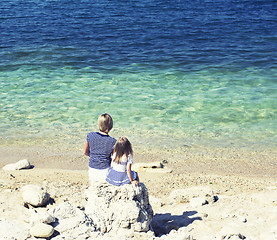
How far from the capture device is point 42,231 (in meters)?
4.94

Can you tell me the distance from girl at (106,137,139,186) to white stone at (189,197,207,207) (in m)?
1.67

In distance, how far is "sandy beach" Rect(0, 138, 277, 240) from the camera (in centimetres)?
584

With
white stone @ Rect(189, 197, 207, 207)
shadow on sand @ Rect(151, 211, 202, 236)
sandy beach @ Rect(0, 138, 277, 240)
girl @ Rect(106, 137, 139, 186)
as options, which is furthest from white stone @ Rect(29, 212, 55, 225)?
white stone @ Rect(189, 197, 207, 207)

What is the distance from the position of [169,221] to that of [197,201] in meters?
0.89

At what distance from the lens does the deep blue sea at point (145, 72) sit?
11.8 meters

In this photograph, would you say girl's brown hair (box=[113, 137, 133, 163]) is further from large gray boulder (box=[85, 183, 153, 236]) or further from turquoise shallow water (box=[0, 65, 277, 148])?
turquoise shallow water (box=[0, 65, 277, 148])

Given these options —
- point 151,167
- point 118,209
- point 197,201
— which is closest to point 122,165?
point 118,209

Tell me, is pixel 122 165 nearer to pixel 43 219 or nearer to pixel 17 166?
pixel 43 219

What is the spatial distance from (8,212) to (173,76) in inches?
→ 448

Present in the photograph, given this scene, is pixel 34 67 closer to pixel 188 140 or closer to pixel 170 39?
pixel 170 39

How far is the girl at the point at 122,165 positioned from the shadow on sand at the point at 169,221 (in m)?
0.92

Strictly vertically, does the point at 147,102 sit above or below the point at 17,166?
below

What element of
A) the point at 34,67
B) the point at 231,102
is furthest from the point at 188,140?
the point at 34,67

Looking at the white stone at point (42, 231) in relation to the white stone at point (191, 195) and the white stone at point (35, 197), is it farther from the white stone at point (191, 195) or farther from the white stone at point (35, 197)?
the white stone at point (191, 195)
